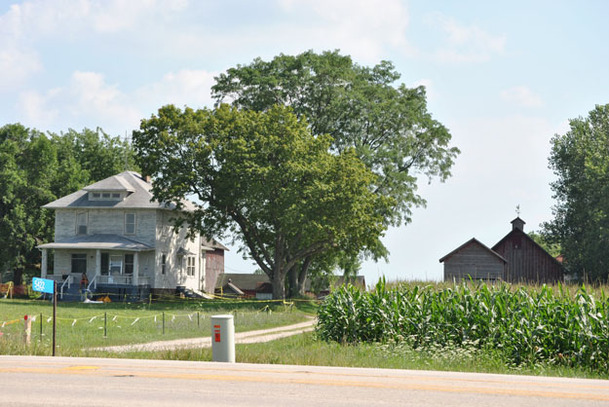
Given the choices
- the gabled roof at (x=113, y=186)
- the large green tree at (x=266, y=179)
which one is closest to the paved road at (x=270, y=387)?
the large green tree at (x=266, y=179)

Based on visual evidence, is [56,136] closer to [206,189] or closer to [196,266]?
[196,266]

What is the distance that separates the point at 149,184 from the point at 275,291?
16.5 meters

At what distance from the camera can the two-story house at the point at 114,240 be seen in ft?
190

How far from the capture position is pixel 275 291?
55188 millimetres

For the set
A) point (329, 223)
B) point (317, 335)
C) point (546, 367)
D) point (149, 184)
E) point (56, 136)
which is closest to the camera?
point (546, 367)

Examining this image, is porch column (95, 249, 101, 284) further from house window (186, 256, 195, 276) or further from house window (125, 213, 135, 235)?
house window (186, 256, 195, 276)

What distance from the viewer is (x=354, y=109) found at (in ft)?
196

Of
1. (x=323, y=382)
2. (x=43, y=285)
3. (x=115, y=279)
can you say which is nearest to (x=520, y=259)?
(x=115, y=279)

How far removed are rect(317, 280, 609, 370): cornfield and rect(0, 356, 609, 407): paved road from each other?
19.3 ft

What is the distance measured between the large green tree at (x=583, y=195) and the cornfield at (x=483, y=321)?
41359 mm

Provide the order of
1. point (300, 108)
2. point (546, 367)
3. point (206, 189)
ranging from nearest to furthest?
point (546, 367) → point (206, 189) → point (300, 108)

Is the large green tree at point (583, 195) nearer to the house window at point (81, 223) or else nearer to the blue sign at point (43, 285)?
the house window at point (81, 223)

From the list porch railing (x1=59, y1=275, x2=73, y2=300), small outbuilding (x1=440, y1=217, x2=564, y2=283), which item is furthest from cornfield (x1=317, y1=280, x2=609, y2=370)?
small outbuilding (x1=440, y1=217, x2=564, y2=283)

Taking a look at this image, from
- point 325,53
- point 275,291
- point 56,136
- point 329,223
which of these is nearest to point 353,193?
point 329,223
